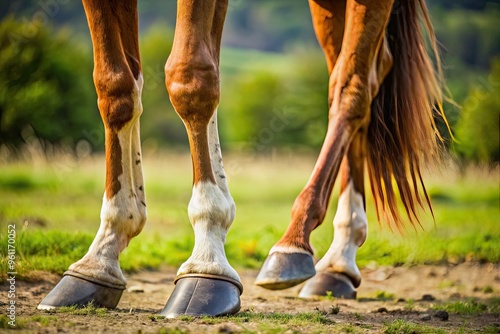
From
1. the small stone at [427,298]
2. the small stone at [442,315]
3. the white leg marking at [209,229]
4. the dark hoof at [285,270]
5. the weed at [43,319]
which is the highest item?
the white leg marking at [209,229]

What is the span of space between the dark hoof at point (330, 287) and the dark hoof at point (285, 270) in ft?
2.29

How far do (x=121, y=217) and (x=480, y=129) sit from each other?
477 cm

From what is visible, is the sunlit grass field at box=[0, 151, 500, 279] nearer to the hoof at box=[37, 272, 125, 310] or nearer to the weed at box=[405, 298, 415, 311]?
the weed at box=[405, 298, 415, 311]

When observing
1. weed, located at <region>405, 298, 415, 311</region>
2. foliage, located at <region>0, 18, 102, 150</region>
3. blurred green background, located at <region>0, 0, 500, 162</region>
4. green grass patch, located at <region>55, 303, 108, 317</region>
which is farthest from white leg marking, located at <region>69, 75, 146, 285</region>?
foliage, located at <region>0, 18, 102, 150</region>

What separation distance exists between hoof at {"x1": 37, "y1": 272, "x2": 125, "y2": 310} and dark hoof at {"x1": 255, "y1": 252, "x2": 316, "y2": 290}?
710 millimetres

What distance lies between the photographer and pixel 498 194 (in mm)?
9984

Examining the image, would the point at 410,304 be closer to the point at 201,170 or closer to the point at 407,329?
the point at 407,329

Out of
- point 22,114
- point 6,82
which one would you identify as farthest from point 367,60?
point 22,114

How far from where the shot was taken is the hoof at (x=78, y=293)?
9.95 feet

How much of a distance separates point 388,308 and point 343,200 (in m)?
0.80

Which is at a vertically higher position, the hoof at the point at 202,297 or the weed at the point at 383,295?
the hoof at the point at 202,297

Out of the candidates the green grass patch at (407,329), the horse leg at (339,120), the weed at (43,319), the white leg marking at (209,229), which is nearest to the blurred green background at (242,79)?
the horse leg at (339,120)

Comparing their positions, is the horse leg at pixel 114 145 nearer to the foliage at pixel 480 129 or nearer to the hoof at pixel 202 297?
the hoof at pixel 202 297

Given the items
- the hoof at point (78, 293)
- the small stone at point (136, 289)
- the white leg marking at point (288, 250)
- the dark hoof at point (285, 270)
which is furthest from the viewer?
the small stone at point (136, 289)
